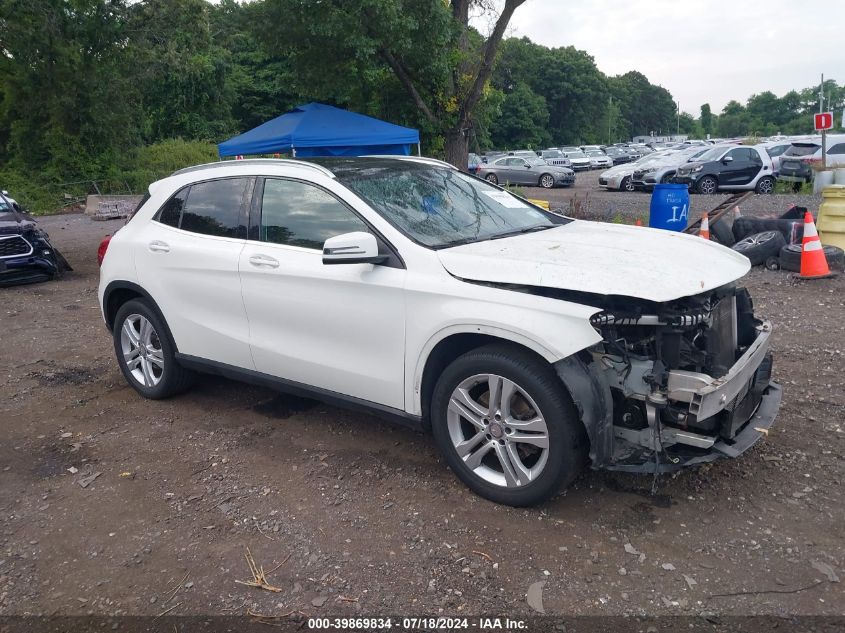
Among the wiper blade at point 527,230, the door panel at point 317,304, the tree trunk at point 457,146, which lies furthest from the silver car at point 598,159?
the door panel at point 317,304

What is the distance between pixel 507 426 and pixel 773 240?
671 cm

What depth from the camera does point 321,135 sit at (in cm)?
1238

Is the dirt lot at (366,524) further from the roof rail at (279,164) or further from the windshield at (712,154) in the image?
the windshield at (712,154)

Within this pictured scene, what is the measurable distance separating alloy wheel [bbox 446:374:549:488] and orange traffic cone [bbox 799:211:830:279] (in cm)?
587

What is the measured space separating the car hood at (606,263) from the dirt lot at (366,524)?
114 cm

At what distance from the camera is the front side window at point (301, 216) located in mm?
3846

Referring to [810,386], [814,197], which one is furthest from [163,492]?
[814,197]

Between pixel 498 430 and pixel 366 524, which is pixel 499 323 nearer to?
pixel 498 430

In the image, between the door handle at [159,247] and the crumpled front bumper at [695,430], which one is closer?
the crumpled front bumper at [695,430]

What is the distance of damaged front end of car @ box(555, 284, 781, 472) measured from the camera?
2984 mm

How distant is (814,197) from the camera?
58.0ft

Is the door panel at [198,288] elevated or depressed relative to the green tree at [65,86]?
depressed

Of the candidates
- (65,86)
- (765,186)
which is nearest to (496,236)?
(765,186)

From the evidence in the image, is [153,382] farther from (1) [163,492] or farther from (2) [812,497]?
(2) [812,497]
